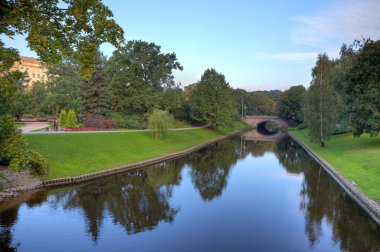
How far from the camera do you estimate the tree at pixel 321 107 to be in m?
54.0

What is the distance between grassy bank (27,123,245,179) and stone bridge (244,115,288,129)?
80009 mm

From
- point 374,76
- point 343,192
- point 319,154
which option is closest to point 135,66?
point 319,154

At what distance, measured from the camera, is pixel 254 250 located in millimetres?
17031

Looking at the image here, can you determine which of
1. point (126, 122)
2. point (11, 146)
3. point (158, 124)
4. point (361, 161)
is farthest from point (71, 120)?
point (361, 161)

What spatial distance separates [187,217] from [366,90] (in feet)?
106

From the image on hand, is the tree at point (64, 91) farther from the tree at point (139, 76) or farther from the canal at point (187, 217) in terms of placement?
the canal at point (187, 217)

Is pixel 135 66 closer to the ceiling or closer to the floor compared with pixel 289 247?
closer to the ceiling

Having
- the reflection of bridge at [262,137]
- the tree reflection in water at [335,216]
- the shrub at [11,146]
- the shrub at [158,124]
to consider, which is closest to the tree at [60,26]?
the shrub at [11,146]

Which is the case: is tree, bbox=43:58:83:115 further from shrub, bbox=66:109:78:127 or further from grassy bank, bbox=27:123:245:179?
grassy bank, bbox=27:123:245:179

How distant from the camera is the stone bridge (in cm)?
Result: 13088

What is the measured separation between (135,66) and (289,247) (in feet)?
188

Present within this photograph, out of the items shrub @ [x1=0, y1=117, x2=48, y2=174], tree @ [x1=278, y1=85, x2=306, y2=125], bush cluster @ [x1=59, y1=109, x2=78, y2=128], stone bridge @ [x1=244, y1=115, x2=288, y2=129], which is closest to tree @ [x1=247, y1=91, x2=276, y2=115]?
stone bridge @ [x1=244, y1=115, x2=288, y2=129]

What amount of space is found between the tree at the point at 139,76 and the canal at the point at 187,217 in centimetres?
3468

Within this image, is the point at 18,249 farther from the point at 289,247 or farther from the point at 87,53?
the point at 289,247
